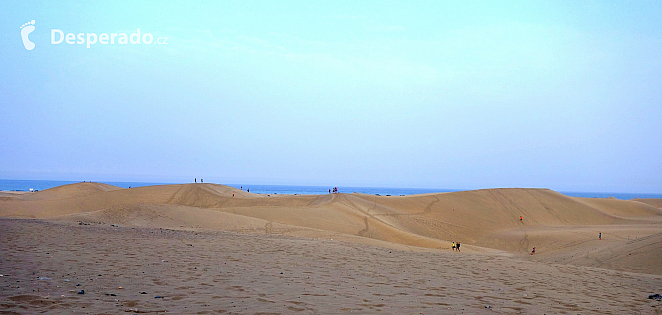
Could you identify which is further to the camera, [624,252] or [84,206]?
[84,206]

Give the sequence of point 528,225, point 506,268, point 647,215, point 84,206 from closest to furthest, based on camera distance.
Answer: point 506,268, point 528,225, point 84,206, point 647,215

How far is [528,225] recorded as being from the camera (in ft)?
→ 117

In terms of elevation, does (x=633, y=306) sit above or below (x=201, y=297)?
below

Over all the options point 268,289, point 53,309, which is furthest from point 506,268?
point 53,309

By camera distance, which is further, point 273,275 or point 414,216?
point 414,216

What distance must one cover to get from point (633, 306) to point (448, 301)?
11.9 feet

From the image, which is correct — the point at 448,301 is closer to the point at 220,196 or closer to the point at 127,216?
the point at 127,216

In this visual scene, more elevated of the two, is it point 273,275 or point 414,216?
point 273,275

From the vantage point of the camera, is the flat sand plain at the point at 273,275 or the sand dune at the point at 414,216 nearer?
the flat sand plain at the point at 273,275

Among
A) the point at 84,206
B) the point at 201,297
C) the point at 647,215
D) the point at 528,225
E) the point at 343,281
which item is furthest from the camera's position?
the point at 647,215

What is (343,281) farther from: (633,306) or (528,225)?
(528,225)

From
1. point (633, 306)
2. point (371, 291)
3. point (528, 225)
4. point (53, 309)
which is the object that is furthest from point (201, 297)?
point (528, 225)

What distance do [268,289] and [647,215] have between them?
44.9m

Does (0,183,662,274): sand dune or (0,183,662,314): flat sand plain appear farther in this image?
(0,183,662,274): sand dune
